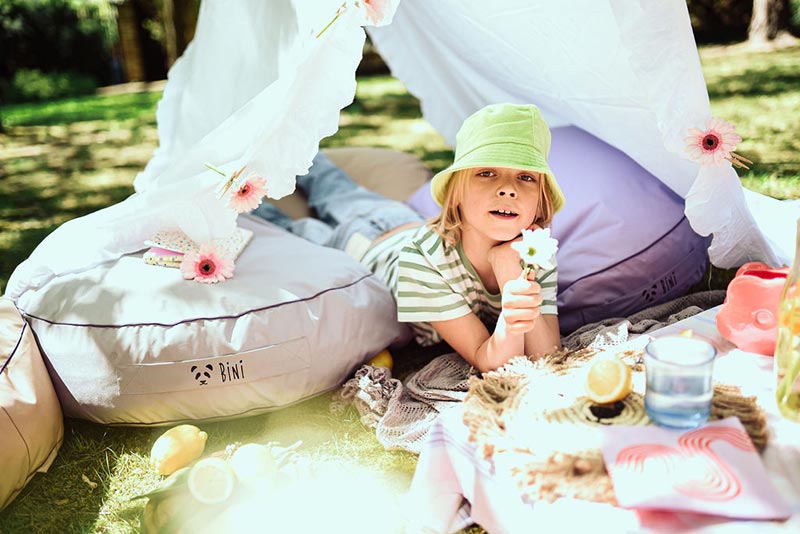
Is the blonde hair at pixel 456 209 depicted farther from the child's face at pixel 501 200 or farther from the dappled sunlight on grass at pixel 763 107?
the dappled sunlight on grass at pixel 763 107

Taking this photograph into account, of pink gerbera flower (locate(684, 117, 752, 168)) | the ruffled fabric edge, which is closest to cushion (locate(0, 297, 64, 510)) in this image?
the ruffled fabric edge

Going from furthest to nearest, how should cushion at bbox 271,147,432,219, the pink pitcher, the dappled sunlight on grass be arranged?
the dappled sunlight on grass → cushion at bbox 271,147,432,219 → the pink pitcher

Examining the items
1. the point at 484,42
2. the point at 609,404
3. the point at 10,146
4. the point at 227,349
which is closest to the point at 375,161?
the point at 484,42

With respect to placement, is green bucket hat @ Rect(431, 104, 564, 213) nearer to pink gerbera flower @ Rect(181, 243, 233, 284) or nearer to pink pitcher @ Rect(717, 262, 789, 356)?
pink pitcher @ Rect(717, 262, 789, 356)

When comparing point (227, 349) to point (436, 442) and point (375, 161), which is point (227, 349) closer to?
point (436, 442)

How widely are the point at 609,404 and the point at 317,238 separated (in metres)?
1.44

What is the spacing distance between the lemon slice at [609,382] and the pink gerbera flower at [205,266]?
3.19ft

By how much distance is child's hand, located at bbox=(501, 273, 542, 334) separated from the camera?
1425 mm

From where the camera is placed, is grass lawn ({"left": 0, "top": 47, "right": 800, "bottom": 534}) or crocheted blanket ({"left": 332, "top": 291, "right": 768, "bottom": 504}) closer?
crocheted blanket ({"left": 332, "top": 291, "right": 768, "bottom": 504})

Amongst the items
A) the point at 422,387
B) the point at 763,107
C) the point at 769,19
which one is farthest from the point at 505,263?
the point at 769,19

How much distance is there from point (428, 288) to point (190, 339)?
56cm

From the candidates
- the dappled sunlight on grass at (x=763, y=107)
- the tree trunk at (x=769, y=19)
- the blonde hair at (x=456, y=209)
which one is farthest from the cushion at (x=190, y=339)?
the tree trunk at (x=769, y=19)

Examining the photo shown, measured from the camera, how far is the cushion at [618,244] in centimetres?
200

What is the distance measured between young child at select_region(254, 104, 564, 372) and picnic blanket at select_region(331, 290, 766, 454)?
79mm
